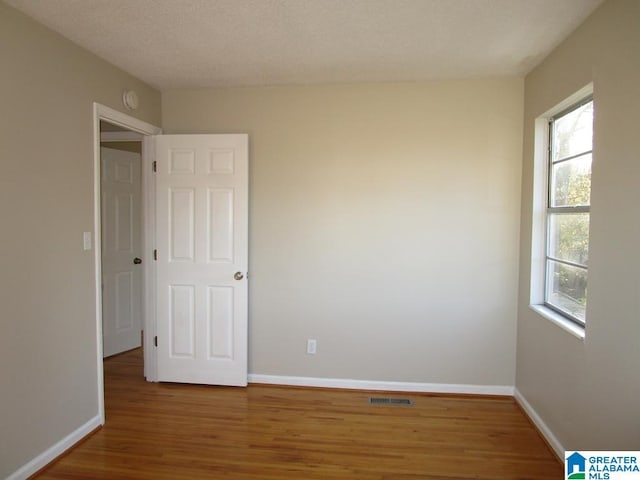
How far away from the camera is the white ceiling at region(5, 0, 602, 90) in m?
2.03

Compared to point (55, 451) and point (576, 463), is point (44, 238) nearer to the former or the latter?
point (55, 451)

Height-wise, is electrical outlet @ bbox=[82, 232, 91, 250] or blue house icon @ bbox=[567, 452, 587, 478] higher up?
electrical outlet @ bbox=[82, 232, 91, 250]

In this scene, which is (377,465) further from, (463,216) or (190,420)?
(463,216)

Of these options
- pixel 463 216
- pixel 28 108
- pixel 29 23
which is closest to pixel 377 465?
pixel 463 216

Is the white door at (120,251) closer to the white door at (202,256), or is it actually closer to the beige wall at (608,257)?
the white door at (202,256)

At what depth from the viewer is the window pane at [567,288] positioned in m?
2.30

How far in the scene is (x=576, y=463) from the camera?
1883 millimetres

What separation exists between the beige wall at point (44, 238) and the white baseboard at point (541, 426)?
116 inches

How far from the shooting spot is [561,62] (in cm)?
241

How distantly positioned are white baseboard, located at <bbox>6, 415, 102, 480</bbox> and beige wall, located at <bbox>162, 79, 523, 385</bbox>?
123 cm

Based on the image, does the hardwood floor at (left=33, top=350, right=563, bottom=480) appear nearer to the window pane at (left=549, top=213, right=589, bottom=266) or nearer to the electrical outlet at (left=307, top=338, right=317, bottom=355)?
the electrical outlet at (left=307, top=338, right=317, bottom=355)

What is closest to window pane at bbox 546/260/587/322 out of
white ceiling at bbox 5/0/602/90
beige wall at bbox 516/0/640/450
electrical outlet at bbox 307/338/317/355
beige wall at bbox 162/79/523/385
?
beige wall at bbox 516/0/640/450

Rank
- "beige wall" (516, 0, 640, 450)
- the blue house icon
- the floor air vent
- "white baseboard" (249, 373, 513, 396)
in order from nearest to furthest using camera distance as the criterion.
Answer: "beige wall" (516, 0, 640, 450), the blue house icon, the floor air vent, "white baseboard" (249, 373, 513, 396)

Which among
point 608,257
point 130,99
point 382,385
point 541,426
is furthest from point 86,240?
point 541,426
